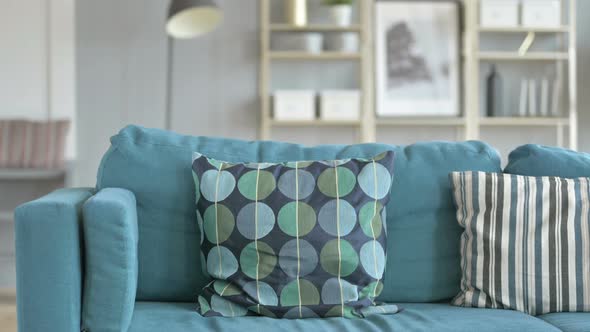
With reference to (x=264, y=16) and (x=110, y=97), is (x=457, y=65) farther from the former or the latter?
(x=110, y=97)

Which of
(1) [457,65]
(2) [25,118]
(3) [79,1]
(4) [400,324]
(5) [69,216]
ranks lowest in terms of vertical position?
(4) [400,324]

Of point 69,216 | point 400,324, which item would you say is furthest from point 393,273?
point 69,216

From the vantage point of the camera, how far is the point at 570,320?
2.16 meters

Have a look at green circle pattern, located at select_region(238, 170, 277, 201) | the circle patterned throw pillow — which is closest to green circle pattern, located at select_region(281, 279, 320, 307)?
the circle patterned throw pillow

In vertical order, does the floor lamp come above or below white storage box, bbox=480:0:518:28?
below

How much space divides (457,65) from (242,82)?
57.7 inches

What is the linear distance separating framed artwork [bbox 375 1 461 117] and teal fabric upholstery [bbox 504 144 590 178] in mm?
3072

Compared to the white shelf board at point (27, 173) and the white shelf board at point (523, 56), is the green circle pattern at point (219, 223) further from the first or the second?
the white shelf board at point (523, 56)

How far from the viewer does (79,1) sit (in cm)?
548

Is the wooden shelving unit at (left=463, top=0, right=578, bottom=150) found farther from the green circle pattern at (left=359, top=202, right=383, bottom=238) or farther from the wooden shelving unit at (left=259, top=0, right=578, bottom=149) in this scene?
the green circle pattern at (left=359, top=202, right=383, bottom=238)

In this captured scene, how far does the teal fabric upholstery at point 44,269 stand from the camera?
6.43 feet

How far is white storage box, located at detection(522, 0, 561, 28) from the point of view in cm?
546

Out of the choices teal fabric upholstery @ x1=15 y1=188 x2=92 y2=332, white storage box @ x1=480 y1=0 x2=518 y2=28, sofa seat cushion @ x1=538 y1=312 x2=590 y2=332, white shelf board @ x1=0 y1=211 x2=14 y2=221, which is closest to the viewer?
teal fabric upholstery @ x1=15 y1=188 x2=92 y2=332

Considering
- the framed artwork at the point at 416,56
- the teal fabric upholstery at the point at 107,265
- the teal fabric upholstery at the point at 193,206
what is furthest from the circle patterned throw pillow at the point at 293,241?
the framed artwork at the point at 416,56
